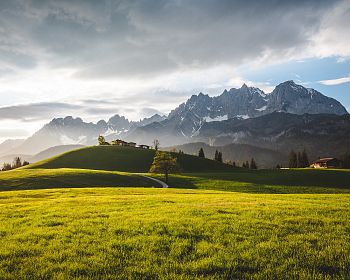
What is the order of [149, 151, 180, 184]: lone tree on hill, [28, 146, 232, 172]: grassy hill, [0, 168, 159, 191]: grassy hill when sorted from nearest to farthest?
[0, 168, 159, 191]: grassy hill → [149, 151, 180, 184]: lone tree on hill → [28, 146, 232, 172]: grassy hill

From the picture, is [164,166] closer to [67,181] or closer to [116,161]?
[67,181]

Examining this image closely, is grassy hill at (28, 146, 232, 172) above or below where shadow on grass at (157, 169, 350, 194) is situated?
above

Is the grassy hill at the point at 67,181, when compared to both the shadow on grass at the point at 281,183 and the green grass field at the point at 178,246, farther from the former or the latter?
the green grass field at the point at 178,246

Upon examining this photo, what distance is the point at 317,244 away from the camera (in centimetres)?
1489

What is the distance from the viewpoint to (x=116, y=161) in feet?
565

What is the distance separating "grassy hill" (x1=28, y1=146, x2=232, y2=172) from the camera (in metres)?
160

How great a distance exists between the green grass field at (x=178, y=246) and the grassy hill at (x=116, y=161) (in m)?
137

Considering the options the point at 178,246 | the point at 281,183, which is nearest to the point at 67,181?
the point at 281,183

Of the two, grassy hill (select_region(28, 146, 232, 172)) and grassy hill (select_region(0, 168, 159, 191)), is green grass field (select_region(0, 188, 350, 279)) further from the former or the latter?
grassy hill (select_region(28, 146, 232, 172))

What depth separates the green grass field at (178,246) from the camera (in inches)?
472

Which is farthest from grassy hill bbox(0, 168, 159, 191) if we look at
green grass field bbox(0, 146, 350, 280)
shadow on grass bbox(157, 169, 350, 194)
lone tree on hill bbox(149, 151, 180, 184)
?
green grass field bbox(0, 146, 350, 280)

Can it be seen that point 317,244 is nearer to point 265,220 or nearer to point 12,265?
point 265,220

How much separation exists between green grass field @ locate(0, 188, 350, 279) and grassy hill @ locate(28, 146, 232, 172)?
137 m

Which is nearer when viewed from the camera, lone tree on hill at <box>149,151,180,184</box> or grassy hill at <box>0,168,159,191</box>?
grassy hill at <box>0,168,159,191</box>
